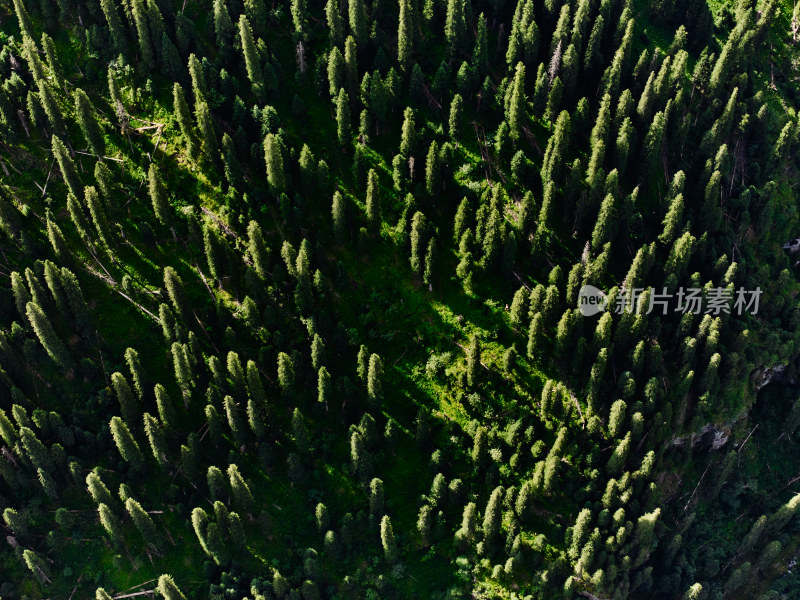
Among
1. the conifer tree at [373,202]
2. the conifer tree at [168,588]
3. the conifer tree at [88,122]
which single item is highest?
the conifer tree at [88,122]

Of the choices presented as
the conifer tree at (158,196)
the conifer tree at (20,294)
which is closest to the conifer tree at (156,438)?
the conifer tree at (20,294)

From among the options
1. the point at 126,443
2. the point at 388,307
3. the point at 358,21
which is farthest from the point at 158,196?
the point at 358,21

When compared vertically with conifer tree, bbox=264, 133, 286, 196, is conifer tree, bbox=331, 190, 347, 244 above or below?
below

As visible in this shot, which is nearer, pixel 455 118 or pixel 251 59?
pixel 455 118

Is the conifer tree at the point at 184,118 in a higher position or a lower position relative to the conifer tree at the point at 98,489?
higher

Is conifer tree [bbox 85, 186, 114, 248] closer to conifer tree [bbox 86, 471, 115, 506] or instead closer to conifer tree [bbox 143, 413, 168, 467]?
conifer tree [bbox 143, 413, 168, 467]

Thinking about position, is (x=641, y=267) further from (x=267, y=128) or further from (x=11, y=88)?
(x=11, y=88)

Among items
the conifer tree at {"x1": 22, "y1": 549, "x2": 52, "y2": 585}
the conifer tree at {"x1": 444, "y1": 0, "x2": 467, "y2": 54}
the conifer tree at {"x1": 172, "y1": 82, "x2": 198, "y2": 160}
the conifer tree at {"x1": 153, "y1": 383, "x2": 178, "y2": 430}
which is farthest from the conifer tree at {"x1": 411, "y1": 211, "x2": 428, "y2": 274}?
the conifer tree at {"x1": 22, "y1": 549, "x2": 52, "y2": 585}

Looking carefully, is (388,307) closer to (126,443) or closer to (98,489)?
(126,443)

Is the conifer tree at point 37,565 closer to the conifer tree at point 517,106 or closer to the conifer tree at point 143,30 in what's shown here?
the conifer tree at point 143,30

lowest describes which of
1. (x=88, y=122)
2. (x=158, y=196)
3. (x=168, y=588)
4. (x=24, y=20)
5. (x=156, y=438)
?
(x=168, y=588)
